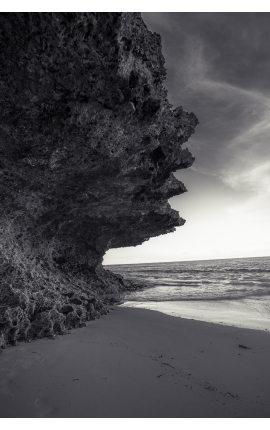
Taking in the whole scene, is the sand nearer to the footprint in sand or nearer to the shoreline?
the footprint in sand

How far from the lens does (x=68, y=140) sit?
5.59 metres

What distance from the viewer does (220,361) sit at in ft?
13.3

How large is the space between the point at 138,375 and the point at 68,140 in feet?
17.0

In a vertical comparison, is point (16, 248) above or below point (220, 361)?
above

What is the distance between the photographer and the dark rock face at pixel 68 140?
4.01m

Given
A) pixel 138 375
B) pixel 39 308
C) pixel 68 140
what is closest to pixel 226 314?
pixel 138 375

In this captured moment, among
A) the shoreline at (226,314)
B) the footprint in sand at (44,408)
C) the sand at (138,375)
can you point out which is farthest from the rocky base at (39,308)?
the shoreline at (226,314)

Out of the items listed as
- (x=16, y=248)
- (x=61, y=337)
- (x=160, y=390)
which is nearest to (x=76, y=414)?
(x=160, y=390)

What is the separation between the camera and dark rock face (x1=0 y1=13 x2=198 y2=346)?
4.01 metres

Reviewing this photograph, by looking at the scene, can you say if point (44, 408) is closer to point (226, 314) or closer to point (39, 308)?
point (39, 308)

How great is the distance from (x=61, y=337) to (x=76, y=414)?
257 cm

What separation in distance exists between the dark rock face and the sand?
1.24 m

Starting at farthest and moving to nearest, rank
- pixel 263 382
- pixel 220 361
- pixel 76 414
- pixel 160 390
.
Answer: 1. pixel 220 361
2. pixel 263 382
3. pixel 160 390
4. pixel 76 414

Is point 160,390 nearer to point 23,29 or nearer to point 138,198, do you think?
point 23,29
